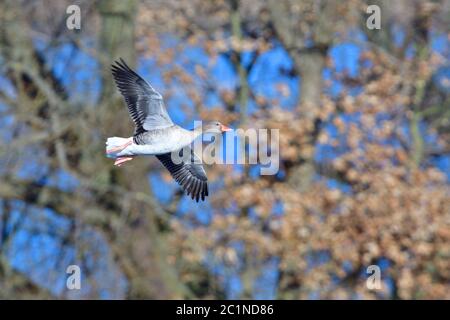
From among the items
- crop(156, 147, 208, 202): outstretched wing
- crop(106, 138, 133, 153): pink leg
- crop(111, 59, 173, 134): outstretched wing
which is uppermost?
crop(111, 59, 173, 134): outstretched wing

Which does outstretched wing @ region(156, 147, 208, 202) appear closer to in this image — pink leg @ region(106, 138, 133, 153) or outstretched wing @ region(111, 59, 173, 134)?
outstretched wing @ region(111, 59, 173, 134)

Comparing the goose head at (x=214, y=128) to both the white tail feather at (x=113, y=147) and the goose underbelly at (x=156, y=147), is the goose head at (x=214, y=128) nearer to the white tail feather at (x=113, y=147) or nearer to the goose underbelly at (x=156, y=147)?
the goose underbelly at (x=156, y=147)

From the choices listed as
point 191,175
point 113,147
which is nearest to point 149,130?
point 113,147

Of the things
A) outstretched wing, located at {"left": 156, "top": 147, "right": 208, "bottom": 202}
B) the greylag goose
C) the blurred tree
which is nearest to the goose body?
the greylag goose

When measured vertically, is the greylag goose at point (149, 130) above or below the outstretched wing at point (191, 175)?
above

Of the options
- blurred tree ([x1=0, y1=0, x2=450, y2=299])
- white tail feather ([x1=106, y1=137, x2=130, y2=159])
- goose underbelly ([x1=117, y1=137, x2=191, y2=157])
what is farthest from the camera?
blurred tree ([x1=0, y1=0, x2=450, y2=299])

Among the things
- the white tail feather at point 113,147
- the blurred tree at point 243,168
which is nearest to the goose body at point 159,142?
the white tail feather at point 113,147

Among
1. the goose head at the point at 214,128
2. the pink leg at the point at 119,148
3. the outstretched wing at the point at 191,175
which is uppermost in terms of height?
the goose head at the point at 214,128

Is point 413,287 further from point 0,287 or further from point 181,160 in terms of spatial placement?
point 181,160

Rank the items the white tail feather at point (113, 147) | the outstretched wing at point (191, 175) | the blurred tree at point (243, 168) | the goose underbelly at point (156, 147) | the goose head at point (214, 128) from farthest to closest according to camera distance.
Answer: the blurred tree at point (243, 168), the outstretched wing at point (191, 175), the goose head at point (214, 128), the goose underbelly at point (156, 147), the white tail feather at point (113, 147)

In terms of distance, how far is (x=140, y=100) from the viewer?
12.9 feet

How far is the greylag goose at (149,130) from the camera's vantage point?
11.1 ft

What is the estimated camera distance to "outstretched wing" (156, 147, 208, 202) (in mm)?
4277
